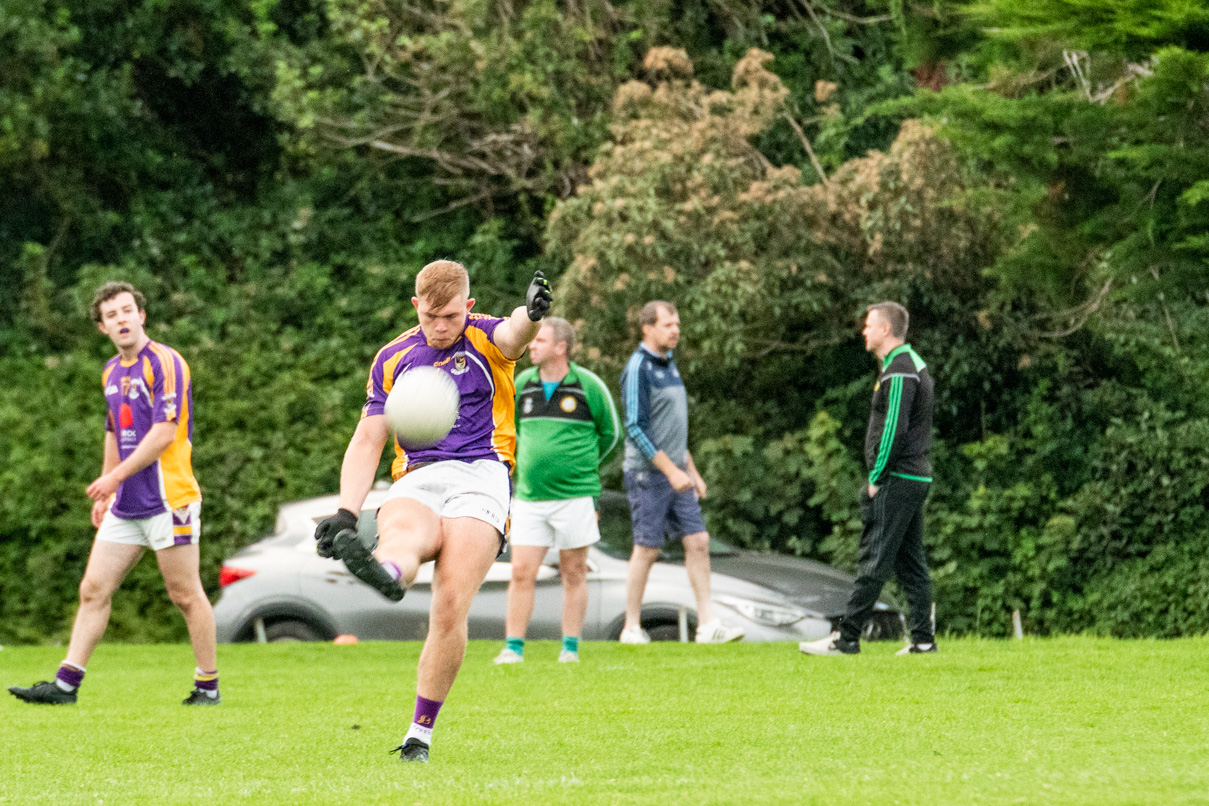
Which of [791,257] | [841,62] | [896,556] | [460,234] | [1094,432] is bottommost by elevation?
[896,556]

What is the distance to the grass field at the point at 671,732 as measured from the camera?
509cm

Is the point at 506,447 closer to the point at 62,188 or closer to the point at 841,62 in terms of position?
the point at 841,62

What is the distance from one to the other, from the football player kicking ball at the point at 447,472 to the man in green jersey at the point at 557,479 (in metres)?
3.91

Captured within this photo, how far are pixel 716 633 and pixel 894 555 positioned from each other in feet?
6.16

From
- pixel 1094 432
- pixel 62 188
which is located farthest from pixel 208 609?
pixel 62 188

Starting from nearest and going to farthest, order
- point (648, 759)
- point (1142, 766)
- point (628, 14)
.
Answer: point (1142, 766) < point (648, 759) < point (628, 14)

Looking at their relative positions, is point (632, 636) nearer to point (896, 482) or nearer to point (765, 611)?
point (765, 611)

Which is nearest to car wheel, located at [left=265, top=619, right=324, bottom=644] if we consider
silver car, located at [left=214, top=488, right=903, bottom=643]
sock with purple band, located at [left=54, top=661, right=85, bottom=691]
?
silver car, located at [left=214, top=488, right=903, bottom=643]

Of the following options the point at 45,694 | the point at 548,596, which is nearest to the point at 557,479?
the point at 548,596

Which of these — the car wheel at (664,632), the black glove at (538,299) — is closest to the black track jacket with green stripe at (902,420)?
the car wheel at (664,632)

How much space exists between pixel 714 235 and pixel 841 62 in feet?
16.0

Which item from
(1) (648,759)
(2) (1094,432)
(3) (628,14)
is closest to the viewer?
(1) (648,759)

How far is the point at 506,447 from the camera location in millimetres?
6258

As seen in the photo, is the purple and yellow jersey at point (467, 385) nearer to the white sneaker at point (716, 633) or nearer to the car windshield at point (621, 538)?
the white sneaker at point (716, 633)
